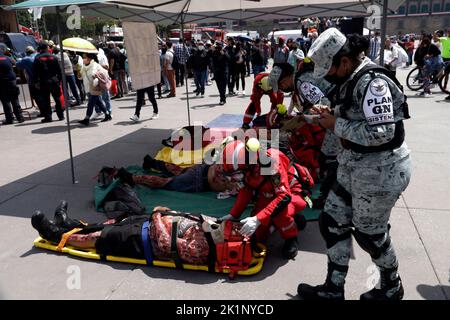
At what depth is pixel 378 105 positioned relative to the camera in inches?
83.8

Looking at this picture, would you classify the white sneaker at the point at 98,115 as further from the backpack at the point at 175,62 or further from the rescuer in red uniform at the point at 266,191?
the rescuer in red uniform at the point at 266,191

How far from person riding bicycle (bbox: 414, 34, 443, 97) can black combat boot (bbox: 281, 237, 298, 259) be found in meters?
10.3

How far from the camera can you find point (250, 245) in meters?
3.19

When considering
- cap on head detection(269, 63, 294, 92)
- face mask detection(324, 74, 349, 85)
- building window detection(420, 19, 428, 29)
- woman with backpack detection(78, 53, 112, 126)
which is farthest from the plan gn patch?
building window detection(420, 19, 428, 29)

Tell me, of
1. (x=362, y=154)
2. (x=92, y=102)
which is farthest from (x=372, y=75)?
(x=92, y=102)

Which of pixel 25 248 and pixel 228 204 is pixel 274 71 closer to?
pixel 228 204

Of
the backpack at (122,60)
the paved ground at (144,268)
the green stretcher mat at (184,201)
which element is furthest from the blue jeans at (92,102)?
the green stretcher mat at (184,201)

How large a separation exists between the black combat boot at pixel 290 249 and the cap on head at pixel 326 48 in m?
1.68

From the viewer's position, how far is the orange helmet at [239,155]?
10.2 feet

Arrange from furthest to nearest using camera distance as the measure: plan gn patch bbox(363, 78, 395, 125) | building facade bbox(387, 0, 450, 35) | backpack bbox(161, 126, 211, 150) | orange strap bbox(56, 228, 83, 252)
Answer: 1. building facade bbox(387, 0, 450, 35)
2. backpack bbox(161, 126, 211, 150)
3. orange strap bbox(56, 228, 83, 252)
4. plan gn patch bbox(363, 78, 395, 125)

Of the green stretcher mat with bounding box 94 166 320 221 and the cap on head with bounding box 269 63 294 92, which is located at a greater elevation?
the cap on head with bounding box 269 63 294 92

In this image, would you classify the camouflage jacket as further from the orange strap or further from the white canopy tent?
the white canopy tent

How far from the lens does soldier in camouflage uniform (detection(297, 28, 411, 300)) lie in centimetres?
217
